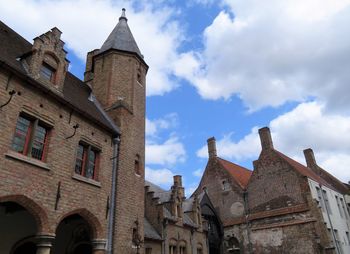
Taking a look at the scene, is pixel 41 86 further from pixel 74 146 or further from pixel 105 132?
pixel 105 132

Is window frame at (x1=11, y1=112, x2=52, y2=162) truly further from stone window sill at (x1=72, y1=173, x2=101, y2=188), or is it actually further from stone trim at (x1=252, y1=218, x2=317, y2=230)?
stone trim at (x1=252, y1=218, x2=317, y2=230)

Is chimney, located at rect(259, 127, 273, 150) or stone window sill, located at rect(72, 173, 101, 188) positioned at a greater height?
chimney, located at rect(259, 127, 273, 150)

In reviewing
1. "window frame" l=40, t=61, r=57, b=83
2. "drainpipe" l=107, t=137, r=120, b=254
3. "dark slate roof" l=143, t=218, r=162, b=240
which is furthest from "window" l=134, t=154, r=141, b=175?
"window frame" l=40, t=61, r=57, b=83

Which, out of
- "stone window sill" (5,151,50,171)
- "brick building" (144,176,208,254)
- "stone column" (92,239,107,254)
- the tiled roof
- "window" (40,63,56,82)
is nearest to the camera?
"stone window sill" (5,151,50,171)

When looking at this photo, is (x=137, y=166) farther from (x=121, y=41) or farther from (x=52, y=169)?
(x=121, y=41)

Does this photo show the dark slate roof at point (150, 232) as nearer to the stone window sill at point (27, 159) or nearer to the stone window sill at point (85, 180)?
the stone window sill at point (85, 180)

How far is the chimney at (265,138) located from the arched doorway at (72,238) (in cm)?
1725

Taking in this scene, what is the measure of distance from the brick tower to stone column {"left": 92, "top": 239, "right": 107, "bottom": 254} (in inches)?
20.6

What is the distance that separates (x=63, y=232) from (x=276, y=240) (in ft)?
50.6

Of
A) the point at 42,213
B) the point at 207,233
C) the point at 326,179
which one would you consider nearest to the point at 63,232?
the point at 42,213

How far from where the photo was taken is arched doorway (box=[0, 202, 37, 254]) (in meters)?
10.3

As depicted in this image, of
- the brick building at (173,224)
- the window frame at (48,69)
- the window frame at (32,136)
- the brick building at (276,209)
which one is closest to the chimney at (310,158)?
the brick building at (276,209)

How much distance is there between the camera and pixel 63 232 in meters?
12.2

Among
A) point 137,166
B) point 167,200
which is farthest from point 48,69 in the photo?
point 167,200
